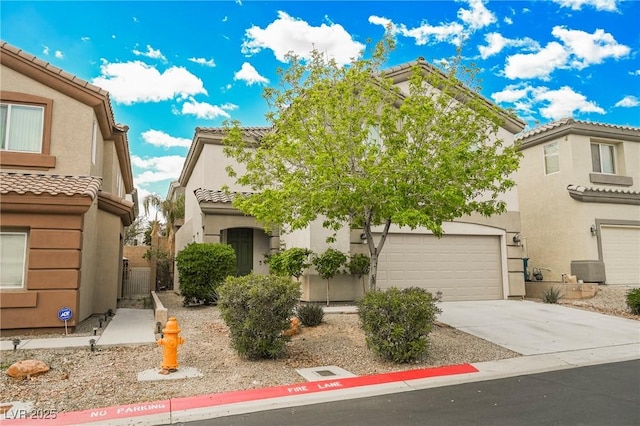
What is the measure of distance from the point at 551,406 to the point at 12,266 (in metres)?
10.7

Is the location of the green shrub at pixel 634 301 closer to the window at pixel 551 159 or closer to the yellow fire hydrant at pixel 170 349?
the window at pixel 551 159

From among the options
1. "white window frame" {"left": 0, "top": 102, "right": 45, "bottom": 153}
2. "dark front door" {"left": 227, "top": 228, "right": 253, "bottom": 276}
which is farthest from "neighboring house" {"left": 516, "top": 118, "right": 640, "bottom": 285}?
"white window frame" {"left": 0, "top": 102, "right": 45, "bottom": 153}

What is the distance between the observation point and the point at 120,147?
55.6ft

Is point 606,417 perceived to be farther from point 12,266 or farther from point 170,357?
point 12,266

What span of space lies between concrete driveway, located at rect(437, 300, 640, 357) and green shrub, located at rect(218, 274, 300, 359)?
5038 mm

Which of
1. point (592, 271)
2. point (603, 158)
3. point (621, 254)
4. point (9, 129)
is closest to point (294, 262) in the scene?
point (9, 129)

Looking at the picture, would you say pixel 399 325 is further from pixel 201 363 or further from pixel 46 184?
pixel 46 184

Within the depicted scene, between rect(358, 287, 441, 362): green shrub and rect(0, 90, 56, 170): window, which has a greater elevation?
rect(0, 90, 56, 170): window

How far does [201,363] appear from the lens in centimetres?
776

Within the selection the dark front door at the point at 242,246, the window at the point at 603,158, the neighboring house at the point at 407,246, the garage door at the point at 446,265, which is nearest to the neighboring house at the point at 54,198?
the neighboring house at the point at 407,246

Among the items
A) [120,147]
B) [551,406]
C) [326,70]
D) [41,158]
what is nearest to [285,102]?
[326,70]

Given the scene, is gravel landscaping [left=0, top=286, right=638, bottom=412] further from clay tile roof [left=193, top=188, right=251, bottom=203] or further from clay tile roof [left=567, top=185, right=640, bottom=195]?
clay tile roof [left=567, top=185, right=640, bottom=195]

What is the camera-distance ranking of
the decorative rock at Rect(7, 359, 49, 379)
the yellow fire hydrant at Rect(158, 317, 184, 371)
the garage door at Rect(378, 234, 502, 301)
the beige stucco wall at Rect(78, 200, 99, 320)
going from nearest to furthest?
the decorative rock at Rect(7, 359, 49, 379) → the yellow fire hydrant at Rect(158, 317, 184, 371) → the beige stucco wall at Rect(78, 200, 99, 320) → the garage door at Rect(378, 234, 502, 301)

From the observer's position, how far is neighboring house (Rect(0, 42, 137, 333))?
9680 mm
